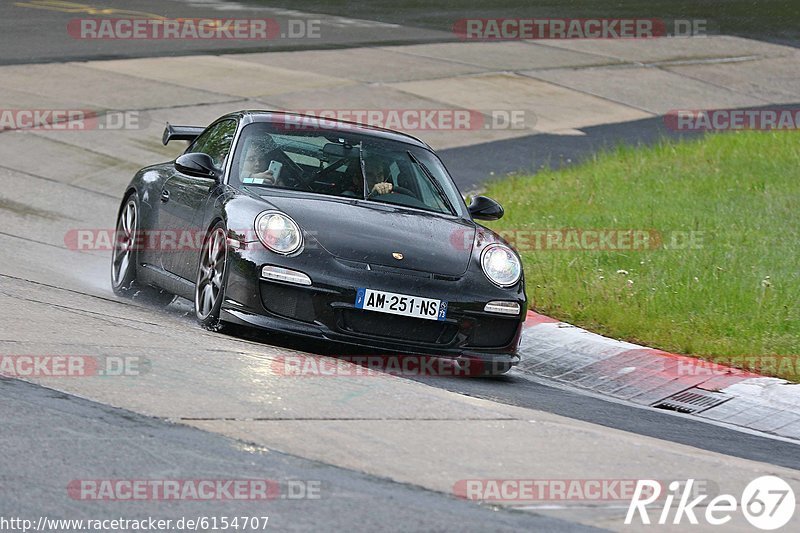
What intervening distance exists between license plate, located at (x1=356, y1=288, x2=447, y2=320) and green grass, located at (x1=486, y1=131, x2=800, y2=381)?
74.9 inches

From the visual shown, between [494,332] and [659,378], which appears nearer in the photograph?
[494,332]

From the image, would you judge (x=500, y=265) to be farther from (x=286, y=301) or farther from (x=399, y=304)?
(x=286, y=301)

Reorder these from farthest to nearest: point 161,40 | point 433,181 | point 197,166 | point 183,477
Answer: point 161,40 < point 433,181 < point 197,166 < point 183,477

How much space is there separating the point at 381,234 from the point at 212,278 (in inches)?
40.4

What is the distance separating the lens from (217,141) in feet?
31.8

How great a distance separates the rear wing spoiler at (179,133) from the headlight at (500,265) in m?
2.96

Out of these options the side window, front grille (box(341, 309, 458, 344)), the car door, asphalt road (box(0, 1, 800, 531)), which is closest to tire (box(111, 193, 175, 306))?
the car door

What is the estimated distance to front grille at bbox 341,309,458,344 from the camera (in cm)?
779

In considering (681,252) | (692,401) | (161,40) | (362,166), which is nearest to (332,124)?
(362,166)

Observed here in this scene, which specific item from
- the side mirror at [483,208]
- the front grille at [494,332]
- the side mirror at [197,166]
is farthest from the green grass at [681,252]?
the side mirror at [197,166]

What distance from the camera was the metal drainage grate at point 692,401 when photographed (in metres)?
8.04

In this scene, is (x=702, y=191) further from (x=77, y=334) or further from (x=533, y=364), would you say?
(x=77, y=334)

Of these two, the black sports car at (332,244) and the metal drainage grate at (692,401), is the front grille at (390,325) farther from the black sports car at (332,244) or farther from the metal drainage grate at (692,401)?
the metal drainage grate at (692,401)

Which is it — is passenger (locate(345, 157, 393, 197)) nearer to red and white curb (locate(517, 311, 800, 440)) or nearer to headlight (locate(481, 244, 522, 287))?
headlight (locate(481, 244, 522, 287))
